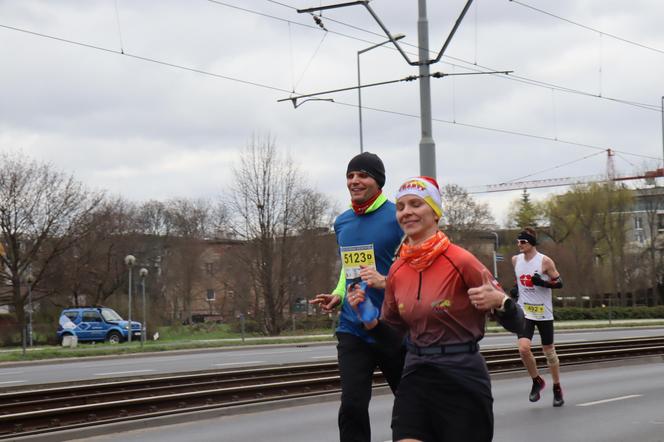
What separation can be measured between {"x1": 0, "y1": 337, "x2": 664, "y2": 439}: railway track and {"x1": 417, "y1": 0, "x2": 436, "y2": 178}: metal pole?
375 cm

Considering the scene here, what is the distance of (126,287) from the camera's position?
6353 cm

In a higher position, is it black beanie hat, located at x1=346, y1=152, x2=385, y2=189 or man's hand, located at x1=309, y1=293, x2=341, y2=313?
black beanie hat, located at x1=346, y1=152, x2=385, y2=189

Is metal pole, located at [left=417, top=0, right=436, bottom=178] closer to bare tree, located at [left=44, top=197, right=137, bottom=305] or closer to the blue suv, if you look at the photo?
the blue suv

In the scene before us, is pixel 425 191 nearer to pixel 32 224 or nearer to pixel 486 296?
pixel 486 296

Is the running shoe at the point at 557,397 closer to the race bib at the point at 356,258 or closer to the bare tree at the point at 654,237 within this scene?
the race bib at the point at 356,258

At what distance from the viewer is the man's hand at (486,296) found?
4.50 meters

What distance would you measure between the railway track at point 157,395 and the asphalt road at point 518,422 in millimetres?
765

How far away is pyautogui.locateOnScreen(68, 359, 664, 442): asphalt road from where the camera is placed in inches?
373

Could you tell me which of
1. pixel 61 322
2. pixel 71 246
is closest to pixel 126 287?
pixel 71 246

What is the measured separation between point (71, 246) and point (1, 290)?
437 cm

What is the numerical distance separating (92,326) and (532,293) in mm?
34489

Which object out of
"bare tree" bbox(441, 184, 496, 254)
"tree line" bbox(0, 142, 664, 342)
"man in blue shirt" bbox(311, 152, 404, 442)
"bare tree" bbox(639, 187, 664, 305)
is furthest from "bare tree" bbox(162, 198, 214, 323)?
"man in blue shirt" bbox(311, 152, 404, 442)

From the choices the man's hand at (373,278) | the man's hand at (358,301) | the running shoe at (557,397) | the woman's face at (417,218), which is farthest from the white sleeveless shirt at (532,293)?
the woman's face at (417,218)

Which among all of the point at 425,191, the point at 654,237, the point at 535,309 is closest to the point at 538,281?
the point at 535,309
